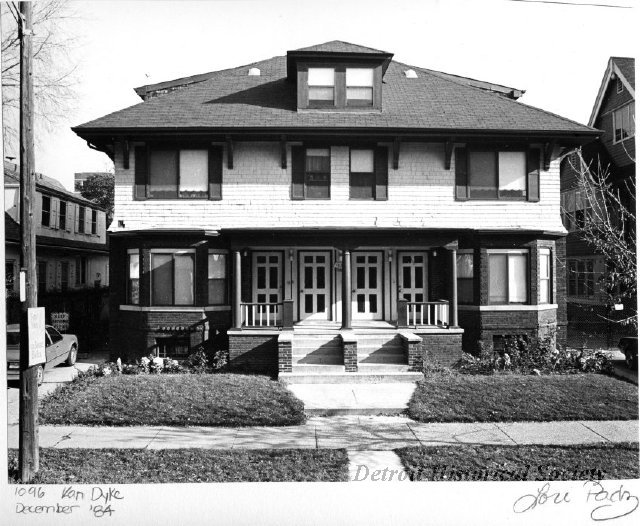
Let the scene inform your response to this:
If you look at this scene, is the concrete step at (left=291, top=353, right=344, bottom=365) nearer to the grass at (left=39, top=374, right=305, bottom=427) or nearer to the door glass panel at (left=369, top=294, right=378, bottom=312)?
the grass at (left=39, top=374, right=305, bottom=427)

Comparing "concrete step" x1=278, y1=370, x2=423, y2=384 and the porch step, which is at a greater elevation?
the porch step

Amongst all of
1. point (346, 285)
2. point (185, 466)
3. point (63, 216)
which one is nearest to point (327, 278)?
point (346, 285)

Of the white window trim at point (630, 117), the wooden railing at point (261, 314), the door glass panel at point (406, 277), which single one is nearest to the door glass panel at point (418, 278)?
the door glass panel at point (406, 277)

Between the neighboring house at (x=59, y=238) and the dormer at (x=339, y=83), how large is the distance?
18.9 feet

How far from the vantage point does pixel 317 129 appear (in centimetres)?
1138

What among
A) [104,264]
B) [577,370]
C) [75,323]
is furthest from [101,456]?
[577,370]

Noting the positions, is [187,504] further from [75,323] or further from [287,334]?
[75,323]

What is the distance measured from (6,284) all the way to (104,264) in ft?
19.1

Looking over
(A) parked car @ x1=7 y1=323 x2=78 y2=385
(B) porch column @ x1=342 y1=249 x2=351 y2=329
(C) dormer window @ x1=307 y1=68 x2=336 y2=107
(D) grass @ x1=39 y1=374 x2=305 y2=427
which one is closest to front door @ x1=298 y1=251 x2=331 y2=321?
(B) porch column @ x1=342 y1=249 x2=351 y2=329

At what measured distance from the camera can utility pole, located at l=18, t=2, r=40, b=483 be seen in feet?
19.8

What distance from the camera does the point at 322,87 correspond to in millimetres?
11922

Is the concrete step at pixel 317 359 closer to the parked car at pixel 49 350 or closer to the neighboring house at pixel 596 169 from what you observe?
the parked car at pixel 49 350

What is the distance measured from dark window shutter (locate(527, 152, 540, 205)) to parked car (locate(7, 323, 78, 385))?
1091 centimetres
